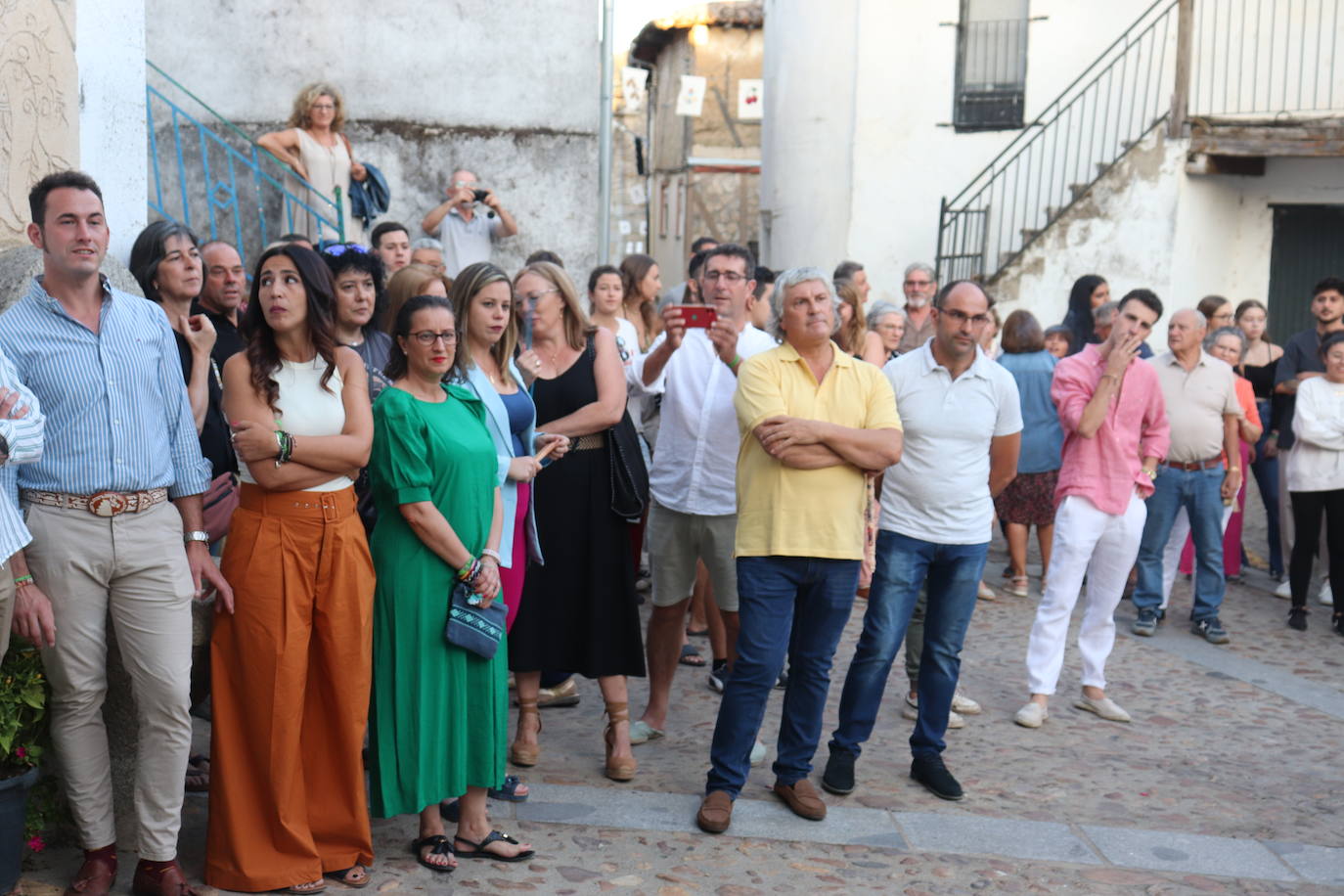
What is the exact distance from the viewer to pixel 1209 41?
16188mm

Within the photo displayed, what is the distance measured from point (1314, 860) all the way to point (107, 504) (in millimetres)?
4555

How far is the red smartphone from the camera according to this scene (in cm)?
576

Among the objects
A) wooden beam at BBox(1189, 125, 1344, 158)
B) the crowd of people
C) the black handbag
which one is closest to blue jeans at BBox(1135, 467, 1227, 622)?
the crowd of people

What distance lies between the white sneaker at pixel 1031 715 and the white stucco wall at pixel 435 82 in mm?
6439

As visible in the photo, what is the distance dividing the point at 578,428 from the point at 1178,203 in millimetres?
12327

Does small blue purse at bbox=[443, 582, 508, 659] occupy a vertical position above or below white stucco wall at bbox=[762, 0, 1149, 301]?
below

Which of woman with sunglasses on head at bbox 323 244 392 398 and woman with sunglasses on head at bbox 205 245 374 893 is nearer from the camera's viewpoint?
woman with sunglasses on head at bbox 205 245 374 893

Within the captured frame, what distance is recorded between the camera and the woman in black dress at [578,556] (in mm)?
5723

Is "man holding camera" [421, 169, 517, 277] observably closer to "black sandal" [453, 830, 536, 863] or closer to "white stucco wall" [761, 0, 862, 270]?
"black sandal" [453, 830, 536, 863]

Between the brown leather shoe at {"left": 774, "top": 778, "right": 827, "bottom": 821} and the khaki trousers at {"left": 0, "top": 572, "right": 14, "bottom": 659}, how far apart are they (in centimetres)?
295

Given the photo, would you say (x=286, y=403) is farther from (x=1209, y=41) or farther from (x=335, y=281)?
(x=1209, y=41)

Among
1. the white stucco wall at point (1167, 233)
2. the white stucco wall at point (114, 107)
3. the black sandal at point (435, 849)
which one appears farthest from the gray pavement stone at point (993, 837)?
the white stucco wall at point (1167, 233)

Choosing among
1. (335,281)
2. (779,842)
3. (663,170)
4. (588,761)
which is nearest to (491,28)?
(335,281)

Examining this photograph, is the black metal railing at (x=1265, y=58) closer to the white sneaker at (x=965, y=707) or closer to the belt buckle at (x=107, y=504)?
the white sneaker at (x=965, y=707)
